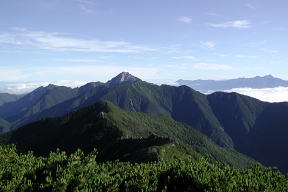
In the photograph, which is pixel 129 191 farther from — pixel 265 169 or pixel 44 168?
pixel 265 169

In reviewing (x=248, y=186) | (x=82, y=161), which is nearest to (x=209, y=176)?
(x=248, y=186)

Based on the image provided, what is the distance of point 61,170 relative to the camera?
107 ft

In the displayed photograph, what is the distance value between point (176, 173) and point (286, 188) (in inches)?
417

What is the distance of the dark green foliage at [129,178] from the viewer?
29.8 meters

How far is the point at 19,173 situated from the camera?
108 feet

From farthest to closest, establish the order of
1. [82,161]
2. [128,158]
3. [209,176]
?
[128,158]
[82,161]
[209,176]

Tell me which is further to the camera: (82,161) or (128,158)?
(128,158)

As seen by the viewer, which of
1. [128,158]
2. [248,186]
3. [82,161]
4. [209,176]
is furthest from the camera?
[128,158]

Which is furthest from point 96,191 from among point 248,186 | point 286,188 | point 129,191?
point 286,188

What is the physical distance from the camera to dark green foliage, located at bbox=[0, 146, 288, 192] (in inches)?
1174

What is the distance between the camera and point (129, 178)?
1335 inches

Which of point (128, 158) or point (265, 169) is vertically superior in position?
point (265, 169)

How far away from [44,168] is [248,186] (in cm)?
2031

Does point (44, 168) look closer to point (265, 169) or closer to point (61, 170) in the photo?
point (61, 170)
